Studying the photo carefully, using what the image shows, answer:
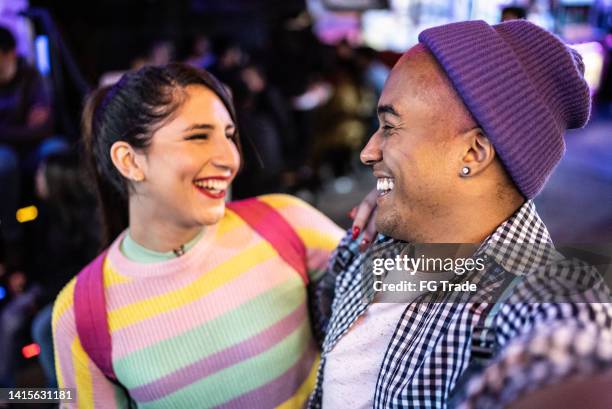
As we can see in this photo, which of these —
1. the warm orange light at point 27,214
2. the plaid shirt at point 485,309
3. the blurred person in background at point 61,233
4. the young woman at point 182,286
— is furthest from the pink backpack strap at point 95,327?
the warm orange light at point 27,214

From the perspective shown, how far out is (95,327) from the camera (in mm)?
1173

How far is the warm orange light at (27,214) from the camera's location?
2.89m

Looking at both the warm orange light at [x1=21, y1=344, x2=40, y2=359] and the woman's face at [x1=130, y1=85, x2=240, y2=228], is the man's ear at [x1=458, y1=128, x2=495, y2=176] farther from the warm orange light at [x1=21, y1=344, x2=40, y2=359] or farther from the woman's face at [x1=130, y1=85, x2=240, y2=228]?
the warm orange light at [x1=21, y1=344, x2=40, y2=359]

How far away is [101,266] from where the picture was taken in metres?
1.29

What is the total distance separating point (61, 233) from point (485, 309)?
6.99 feet

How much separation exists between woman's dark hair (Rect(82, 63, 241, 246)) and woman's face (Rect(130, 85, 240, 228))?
0.09ft

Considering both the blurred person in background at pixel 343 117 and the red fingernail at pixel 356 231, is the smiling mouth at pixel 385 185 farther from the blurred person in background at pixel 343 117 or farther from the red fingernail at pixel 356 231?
the blurred person in background at pixel 343 117

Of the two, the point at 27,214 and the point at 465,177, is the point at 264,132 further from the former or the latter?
the point at 465,177

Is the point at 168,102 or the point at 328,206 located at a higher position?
the point at 168,102

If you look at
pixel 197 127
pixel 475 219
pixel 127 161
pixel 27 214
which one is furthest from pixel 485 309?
pixel 27 214

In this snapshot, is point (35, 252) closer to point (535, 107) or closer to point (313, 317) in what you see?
point (313, 317)

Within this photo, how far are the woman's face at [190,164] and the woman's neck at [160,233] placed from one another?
0.04 ft

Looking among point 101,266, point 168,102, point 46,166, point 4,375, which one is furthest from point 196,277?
point 4,375

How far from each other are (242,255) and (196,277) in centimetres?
13
